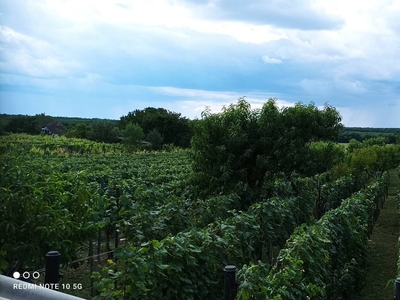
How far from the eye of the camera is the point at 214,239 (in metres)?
5.26

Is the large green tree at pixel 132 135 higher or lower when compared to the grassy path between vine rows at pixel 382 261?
higher

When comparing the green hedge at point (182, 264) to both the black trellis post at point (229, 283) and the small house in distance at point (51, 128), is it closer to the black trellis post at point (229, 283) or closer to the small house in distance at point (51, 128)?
the black trellis post at point (229, 283)

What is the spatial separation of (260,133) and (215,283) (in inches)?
331

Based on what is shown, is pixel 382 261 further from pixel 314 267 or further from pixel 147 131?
pixel 147 131

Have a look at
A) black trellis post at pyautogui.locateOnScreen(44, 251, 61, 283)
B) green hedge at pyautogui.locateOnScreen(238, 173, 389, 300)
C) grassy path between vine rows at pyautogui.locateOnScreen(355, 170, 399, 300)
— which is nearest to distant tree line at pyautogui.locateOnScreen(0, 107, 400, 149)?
grassy path between vine rows at pyautogui.locateOnScreen(355, 170, 399, 300)

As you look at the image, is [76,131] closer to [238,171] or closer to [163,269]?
[238,171]

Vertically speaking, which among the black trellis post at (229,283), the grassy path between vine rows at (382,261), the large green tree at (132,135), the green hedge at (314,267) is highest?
the large green tree at (132,135)

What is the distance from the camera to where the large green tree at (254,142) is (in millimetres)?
12578

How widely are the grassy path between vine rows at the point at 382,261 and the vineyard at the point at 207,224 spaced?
0.61m

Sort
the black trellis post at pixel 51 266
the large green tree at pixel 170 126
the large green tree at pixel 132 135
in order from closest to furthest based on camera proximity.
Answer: the black trellis post at pixel 51 266 → the large green tree at pixel 132 135 → the large green tree at pixel 170 126

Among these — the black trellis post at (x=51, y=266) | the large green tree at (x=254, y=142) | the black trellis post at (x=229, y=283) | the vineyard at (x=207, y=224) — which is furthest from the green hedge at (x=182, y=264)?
the large green tree at (x=254, y=142)

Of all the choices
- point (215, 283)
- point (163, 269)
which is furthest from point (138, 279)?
point (215, 283)

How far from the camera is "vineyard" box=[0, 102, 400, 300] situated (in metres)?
3.82

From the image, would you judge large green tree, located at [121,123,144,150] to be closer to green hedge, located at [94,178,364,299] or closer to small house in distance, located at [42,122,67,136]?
small house in distance, located at [42,122,67,136]
